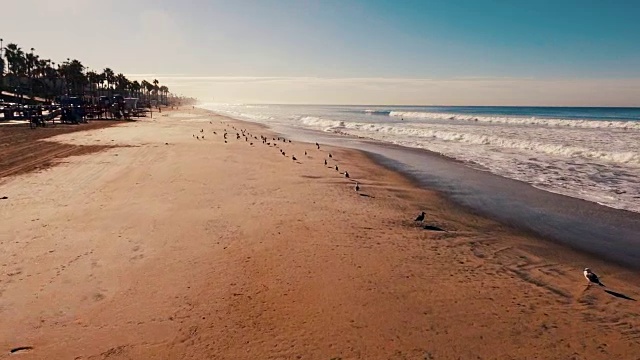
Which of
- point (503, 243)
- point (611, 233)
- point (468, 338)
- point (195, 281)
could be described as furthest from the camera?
point (611, 233)

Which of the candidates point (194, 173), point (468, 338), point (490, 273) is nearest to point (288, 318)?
point (468, 338)

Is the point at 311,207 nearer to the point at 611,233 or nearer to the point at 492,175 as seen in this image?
the point at 611,233

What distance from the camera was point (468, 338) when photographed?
20.1ft

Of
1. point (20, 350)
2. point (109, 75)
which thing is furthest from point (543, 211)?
point (109, 75)

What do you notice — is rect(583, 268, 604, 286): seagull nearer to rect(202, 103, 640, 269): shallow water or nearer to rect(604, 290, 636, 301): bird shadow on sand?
rect(604, 290, 636, 301): bird shadow on sand

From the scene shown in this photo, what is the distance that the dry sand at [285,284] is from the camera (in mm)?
5910

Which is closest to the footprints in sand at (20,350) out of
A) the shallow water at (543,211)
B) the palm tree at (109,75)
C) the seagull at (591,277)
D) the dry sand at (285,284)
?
the dry sand at (285,284)

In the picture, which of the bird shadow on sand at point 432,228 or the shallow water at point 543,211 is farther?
the bird shadow on sand at point 432,228

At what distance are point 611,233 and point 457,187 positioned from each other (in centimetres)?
710

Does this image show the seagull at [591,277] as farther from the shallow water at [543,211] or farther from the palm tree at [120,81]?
the palm tree at [120,81]

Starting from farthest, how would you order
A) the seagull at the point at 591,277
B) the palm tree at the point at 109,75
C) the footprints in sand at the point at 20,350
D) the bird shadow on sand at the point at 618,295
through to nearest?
the palm tree at the point at 109,75, the seagull at the point at 591,277, the bird shadow on sand at the point at 618,295, the footprints in sand at the point at 20,350

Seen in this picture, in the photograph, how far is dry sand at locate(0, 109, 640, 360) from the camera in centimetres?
591

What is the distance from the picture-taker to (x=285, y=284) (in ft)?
25.4

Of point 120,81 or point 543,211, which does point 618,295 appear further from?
point 120,81
